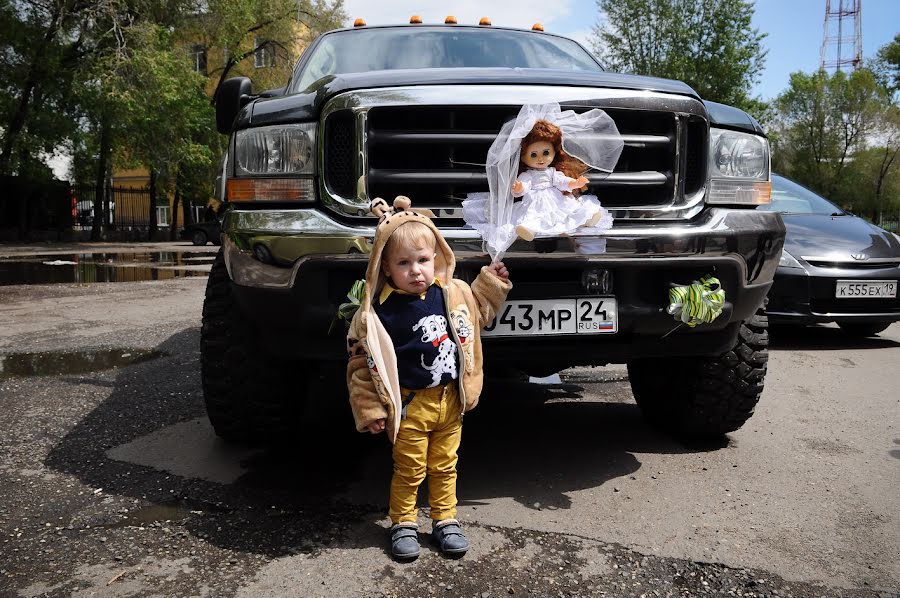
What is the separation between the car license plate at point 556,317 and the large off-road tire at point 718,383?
73 centimetres

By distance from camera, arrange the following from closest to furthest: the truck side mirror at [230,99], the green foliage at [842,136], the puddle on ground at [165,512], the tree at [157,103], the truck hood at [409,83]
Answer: the puddle on ground at [165,512] < the truck hood at [409,83] < the truck side mirror at [230,99] < the tree at [157,103] < the green foliage at [842,136]

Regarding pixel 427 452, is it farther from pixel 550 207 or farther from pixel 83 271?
pixel 83 271

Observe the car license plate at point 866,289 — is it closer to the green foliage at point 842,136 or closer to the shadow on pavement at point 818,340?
the shadow on pavement at point 818,340

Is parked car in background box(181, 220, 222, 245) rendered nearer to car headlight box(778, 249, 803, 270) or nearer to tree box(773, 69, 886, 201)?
car headlight box(778, 249, 803, 270)

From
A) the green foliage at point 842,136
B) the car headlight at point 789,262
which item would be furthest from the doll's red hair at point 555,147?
the green foliage at point 842,136

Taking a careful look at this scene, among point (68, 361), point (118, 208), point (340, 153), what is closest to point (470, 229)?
point (340, 153)

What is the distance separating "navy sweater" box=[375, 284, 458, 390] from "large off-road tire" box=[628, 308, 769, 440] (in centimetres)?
122

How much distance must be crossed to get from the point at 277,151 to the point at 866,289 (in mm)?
5041

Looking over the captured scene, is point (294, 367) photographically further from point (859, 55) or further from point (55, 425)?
point (859, 55)

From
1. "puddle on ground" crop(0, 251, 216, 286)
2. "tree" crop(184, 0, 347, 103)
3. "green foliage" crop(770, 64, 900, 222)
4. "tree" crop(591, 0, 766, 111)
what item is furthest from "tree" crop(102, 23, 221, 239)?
"green foliage" crop(770, 64, 900, 222)

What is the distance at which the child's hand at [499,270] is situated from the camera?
96.1 inches

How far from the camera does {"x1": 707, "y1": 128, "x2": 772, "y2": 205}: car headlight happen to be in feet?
9.24

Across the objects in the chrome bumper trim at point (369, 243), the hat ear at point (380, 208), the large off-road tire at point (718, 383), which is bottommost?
the large off-road tire at point (718, 383)

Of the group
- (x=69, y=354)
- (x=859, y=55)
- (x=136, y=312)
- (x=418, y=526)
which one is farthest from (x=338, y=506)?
(x=859, y=55)
